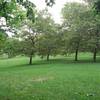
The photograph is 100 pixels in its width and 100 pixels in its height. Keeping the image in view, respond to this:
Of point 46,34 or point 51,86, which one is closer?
point 51,86

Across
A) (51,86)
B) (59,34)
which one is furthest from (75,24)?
(51,86)

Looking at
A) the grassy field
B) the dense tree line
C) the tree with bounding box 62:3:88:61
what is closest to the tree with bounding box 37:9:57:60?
the dense tree line

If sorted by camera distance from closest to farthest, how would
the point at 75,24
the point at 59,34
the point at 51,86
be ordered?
the point at 51,86 < the point at 75,24 < the point at 59,34

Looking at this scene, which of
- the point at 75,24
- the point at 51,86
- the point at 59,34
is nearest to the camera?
the point at 51,86

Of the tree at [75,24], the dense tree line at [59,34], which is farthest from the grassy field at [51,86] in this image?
the tree at [75,24]

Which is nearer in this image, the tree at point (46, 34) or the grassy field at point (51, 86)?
the grassy field at point (51, 86)

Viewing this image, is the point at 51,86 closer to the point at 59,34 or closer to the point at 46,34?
the point at 46,34

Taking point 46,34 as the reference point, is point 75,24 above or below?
above

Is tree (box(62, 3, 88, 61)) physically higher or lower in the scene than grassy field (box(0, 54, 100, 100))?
higher

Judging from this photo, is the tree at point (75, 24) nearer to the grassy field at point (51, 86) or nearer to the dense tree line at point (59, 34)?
the dense tree line at point (59, 34)

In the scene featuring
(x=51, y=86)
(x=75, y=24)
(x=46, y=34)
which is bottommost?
(x=51, y=86)

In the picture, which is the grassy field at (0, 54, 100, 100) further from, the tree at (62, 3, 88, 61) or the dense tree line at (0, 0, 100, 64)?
the tree at (62, 3, 88, 61)

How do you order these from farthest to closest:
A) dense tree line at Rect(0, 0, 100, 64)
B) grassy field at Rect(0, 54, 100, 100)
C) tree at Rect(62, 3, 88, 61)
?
tree at Rect(62, 3, 88, 61)
dense tree line at Rect(0, 0, 100, 64)
grassy field at Rect(0, 54, 100, 100)

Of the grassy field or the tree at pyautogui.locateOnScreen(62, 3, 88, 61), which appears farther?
the tree at pyautogui.locateOnScreen(62, 3, 88, 61)
